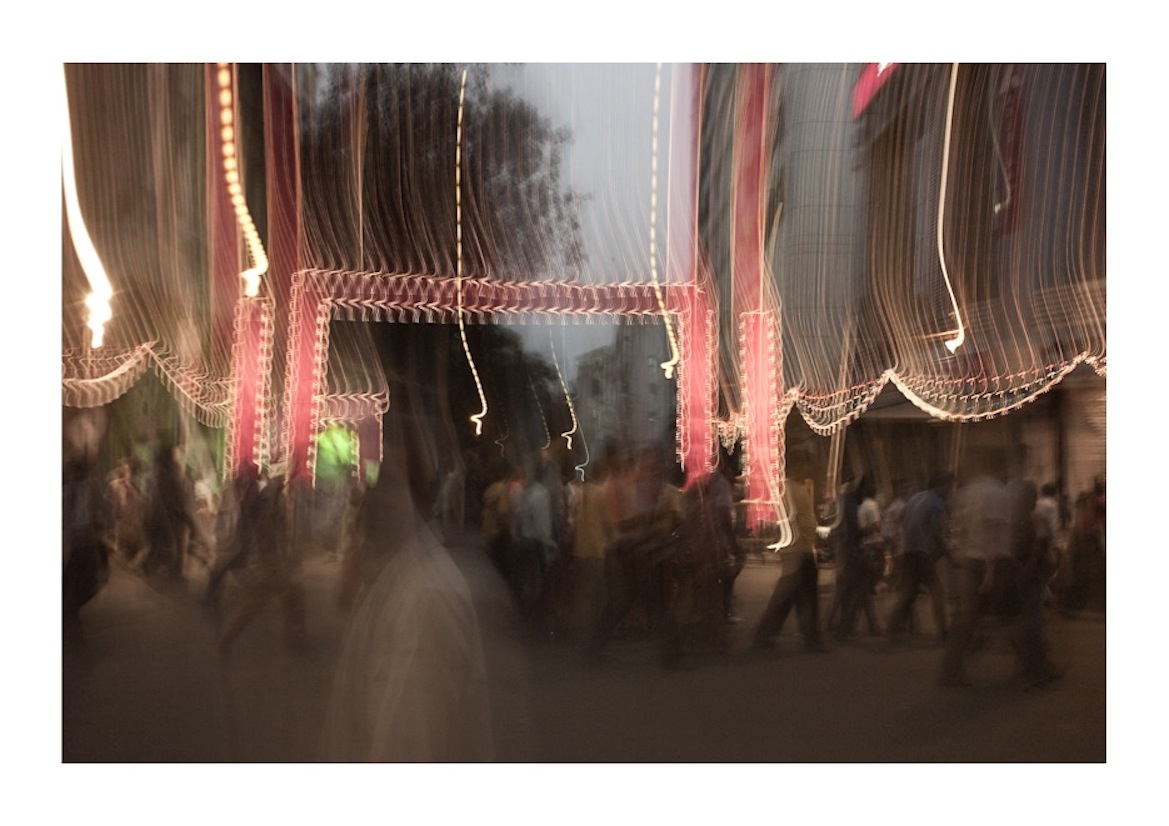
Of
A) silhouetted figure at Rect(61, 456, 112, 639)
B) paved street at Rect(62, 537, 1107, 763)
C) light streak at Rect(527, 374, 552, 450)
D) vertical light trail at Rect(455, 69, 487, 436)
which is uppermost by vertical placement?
vertical light trail at Rect(455, 69, 487, 436)

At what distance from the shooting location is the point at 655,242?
3.67 meters

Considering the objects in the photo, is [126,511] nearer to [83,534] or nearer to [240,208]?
[83,534]

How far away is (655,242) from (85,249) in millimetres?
2406

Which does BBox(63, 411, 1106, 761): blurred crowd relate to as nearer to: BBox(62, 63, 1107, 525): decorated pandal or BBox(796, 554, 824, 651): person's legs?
BBox(796, 554, 824, 651): person's legs

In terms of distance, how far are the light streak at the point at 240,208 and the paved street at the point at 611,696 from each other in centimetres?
124

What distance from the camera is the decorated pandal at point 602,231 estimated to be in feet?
11.9

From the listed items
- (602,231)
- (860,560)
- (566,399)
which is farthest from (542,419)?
(860,560)

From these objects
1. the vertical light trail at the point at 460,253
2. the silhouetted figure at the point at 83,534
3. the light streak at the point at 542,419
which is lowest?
the silhouetted figure at the point at 83,534

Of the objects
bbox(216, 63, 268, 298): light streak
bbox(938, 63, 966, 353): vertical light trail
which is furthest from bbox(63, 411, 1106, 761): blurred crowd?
bbox(216, 63, 268, 298): light streak

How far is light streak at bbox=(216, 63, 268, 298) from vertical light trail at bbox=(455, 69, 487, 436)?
2.70 ft

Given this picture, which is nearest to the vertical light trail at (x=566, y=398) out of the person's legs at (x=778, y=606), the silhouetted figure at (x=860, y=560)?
the person's legs at (x=778, y=606)

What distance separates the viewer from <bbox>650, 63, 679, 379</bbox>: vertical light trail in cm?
366

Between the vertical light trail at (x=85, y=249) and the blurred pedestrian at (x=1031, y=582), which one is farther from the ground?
the vertical light trail at (x=85, y=249)

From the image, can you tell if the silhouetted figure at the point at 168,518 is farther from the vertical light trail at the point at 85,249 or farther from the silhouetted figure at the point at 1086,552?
the silhouetted figure at the point at 1086,552
